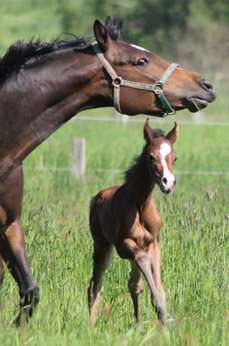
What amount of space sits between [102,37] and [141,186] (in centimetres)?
166

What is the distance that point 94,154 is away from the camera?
13.8 meters

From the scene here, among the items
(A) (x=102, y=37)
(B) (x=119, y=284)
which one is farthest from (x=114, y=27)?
(B) (x=119, y=284)

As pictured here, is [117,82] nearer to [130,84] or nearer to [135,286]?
[130,84]

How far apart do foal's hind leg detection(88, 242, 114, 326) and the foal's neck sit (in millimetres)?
568

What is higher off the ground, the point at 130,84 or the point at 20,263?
the point at 130,84

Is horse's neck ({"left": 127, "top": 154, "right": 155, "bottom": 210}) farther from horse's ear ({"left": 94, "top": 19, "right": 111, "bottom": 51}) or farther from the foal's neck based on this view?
horse's ear ({"left": 94, "top": 19, "right": 111, "bottom": 51})

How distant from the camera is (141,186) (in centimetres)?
609

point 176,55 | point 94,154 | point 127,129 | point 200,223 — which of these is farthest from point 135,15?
point 200,223

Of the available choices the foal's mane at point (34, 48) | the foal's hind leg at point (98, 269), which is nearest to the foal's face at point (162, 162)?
the foal's hind leg at point (98, 269)

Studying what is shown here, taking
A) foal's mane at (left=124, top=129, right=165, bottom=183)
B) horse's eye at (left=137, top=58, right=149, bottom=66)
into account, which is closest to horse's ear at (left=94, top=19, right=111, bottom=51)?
horse's eye at (left=137, top=58, right=149, bottom=66)

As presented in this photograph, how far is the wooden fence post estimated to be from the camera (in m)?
11.5

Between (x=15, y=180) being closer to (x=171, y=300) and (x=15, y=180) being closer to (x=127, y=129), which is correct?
(x=171, y=300)

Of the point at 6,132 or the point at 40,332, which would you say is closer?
the point at 40,332

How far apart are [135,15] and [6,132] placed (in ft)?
120
